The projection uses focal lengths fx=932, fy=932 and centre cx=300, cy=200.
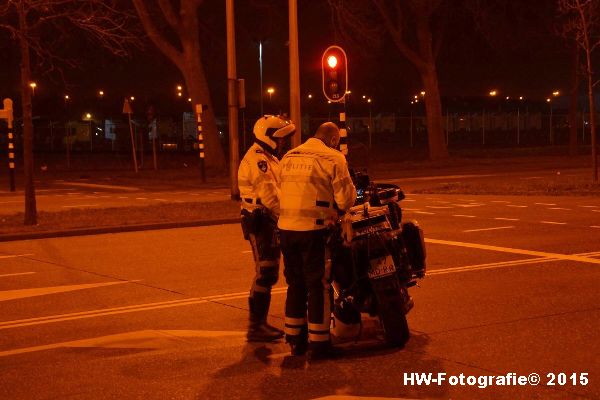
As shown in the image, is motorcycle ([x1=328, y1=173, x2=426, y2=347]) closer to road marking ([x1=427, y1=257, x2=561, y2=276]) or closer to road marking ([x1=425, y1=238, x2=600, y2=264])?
road marking ([x1=427, y1=257, x2=561, y2=276])

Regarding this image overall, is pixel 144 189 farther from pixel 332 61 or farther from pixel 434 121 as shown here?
pixel 434 121

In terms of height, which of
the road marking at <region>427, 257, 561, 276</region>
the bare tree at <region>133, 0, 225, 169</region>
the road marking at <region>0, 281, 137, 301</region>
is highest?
the bare tree at <region>133, 0, 225, 169</region>

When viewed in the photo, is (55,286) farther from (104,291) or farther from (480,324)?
(480,324)

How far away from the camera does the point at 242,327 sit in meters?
8.34

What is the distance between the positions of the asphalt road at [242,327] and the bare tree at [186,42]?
65.7ft

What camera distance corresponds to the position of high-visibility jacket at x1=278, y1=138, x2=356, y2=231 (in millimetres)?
7191

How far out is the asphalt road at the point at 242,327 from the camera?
Answer: 6.49m

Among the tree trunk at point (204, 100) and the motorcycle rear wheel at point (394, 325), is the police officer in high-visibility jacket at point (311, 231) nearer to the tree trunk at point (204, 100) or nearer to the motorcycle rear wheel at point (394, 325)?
the motorcycle rear wheel at point (394, 325)

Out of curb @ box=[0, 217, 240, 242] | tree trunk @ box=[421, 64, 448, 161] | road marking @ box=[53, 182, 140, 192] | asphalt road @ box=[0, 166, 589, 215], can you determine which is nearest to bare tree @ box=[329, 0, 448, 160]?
tree trunk @ box=[421, 64, 448, 161]

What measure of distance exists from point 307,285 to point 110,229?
10028 mm

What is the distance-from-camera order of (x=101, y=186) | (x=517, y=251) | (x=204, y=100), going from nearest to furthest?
(x=517, y=251) < (x=101, y=186) < (x=204, y=100)

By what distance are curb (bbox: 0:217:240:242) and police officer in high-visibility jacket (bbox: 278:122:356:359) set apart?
9.75 meters

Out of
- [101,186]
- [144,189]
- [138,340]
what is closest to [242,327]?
[138,340]

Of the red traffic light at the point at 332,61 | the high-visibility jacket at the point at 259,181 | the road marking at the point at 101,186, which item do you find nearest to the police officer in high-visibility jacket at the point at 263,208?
the high-visibility jacket at the point at 259,181
